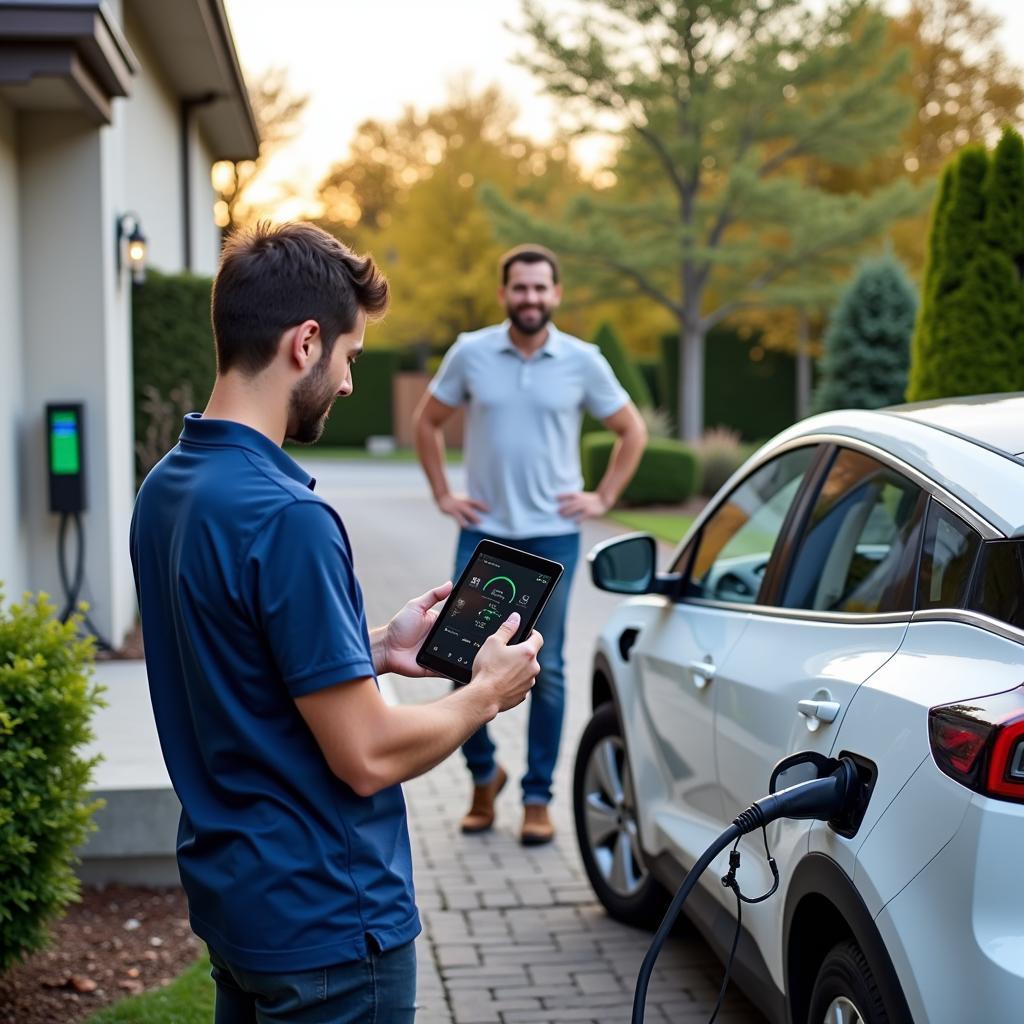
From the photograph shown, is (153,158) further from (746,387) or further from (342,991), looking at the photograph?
(746,387)

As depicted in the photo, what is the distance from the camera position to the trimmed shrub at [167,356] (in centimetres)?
973

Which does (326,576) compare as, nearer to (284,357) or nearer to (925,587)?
(284,357)

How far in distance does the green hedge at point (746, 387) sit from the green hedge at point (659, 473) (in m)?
15.2

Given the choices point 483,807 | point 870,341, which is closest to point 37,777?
point 483,807

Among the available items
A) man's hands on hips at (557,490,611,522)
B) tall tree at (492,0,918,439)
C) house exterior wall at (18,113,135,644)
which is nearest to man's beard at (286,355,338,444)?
man's hands on hips at (557,490,611,522)

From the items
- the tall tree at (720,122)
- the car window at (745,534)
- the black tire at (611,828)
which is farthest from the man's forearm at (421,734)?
the tall tree at (720,122)

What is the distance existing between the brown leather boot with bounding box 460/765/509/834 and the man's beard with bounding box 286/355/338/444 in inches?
156

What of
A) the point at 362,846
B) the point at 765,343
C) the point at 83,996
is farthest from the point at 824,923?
the point at 765,343

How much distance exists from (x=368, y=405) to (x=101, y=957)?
38.0m

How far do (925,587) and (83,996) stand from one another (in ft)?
9.23

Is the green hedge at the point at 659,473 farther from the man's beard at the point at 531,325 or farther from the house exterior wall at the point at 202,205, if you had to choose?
the man's beard at the point at 531,325

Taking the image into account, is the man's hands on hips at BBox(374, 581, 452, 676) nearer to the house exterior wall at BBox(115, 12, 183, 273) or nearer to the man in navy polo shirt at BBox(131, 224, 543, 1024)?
the man in navy polo shirt at BBox(131, 224, 543, 1024)

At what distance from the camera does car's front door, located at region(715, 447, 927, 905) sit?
2.83 meters

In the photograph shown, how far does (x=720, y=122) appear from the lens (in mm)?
32250
